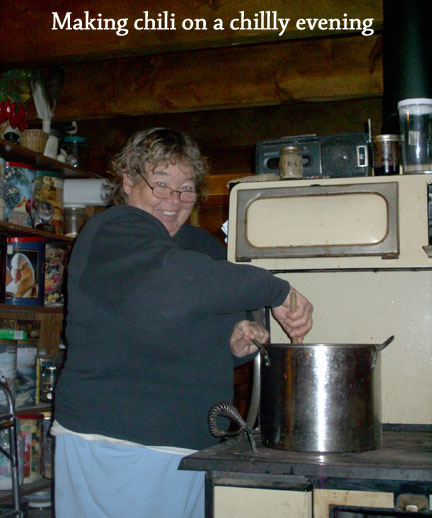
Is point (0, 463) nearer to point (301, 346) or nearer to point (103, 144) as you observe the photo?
point (301, 346)

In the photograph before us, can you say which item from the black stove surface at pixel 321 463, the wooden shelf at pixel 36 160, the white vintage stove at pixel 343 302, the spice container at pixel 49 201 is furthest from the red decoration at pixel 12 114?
the black stove surface at pixel 321 463

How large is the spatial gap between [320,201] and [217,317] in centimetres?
40

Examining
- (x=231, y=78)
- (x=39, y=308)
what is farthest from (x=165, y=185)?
(x=231, y=78)

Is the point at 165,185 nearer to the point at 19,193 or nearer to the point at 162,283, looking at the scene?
the point at 162,283

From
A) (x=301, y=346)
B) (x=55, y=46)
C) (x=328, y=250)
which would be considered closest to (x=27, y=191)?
(x=55, y=46)

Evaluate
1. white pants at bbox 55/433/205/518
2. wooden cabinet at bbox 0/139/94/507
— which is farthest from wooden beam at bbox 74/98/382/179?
white pants at bbox 55/433/205/518

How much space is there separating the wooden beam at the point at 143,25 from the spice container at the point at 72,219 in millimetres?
732

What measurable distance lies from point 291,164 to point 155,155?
15.0 inches

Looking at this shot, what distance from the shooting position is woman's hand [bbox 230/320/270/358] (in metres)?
1.51

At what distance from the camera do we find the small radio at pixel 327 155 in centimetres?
172

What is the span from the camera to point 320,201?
5.24ft

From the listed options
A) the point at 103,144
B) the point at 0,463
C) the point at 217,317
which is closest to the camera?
the point at 217,317

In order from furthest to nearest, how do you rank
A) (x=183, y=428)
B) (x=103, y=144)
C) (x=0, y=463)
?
(x=103, y=144) < (x=0, y=463) < (x=183, y=428)

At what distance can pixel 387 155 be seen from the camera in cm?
165
